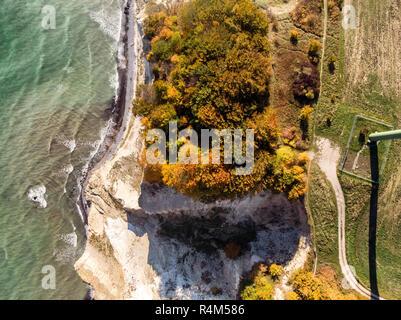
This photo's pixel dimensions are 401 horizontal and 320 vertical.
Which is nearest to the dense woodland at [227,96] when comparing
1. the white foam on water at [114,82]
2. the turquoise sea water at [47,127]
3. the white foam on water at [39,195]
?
the white foam on water at [114,82]

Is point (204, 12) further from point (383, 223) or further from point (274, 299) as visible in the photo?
point (274, 299)

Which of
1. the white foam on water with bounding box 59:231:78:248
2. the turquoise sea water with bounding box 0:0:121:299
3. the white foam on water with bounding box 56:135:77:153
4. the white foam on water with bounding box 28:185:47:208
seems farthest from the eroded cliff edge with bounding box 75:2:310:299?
the white foam on water with bounding box 28:185:47:208

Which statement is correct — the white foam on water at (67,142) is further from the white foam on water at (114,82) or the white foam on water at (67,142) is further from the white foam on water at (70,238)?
the white foam on water at (70,238)

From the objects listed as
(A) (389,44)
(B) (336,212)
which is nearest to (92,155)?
(B) (336,212)

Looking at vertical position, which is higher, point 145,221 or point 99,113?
point 99,113

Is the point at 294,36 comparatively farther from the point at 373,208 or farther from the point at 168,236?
the point at 168,236

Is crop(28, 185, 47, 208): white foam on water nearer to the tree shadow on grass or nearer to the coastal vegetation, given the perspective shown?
the coastal vegetation
